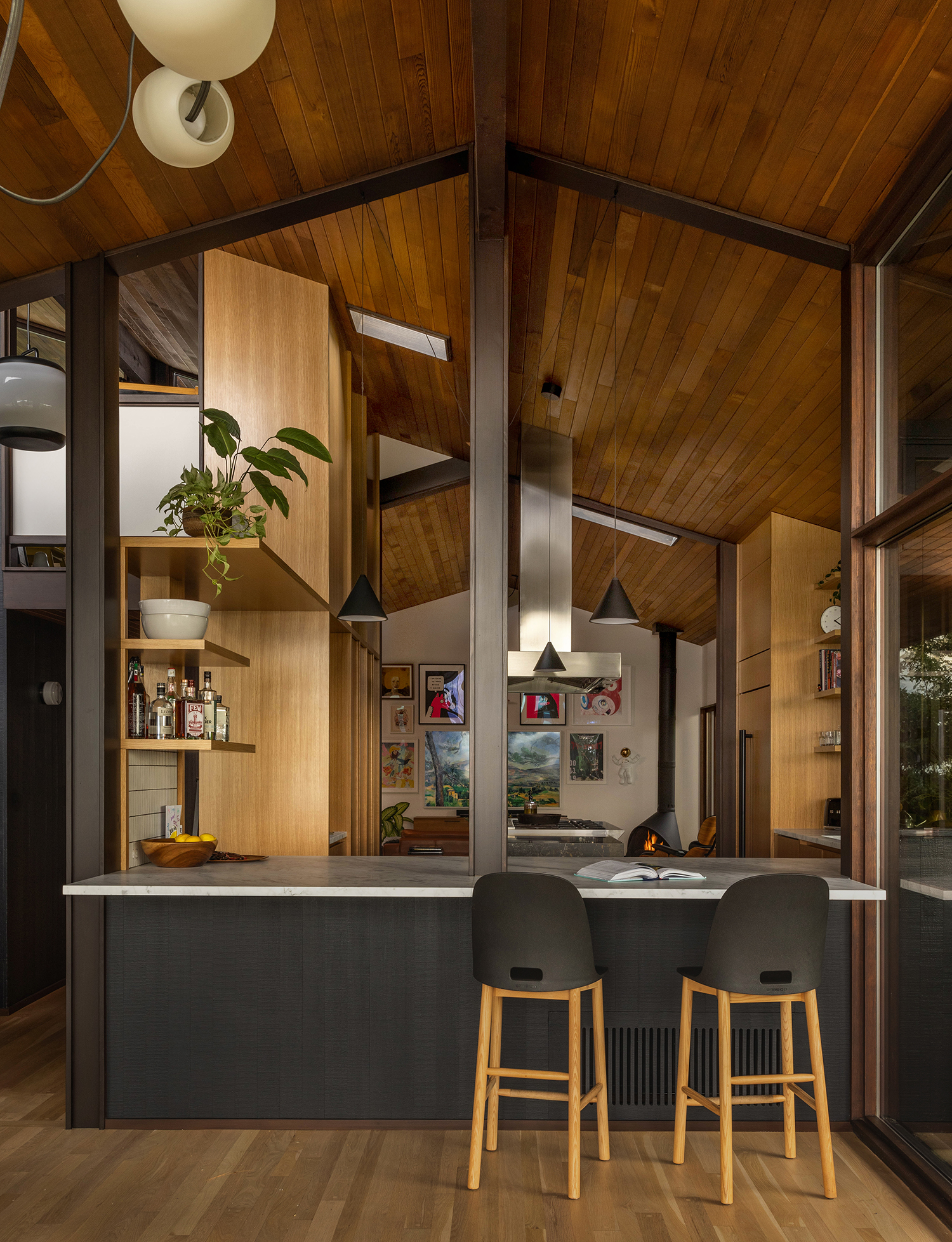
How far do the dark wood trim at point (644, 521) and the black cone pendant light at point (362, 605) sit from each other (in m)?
3.00

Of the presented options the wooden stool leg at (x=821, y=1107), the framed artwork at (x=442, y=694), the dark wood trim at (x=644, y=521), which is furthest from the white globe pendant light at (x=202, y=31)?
the framed artwork at (x=442, y=694)

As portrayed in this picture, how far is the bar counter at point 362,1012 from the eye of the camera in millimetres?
3408

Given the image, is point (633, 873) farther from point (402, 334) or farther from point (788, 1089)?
point (402, 334)

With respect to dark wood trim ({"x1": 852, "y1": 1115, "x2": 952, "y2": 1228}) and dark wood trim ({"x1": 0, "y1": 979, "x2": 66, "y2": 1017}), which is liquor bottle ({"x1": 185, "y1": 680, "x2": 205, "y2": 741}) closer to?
dark wood trim ({"x1": 0, "y1": 979, "x2": 66, "y2": 1017})

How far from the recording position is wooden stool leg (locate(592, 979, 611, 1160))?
10.2 feet

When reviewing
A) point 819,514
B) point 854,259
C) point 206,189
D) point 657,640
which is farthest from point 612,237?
point 657,640

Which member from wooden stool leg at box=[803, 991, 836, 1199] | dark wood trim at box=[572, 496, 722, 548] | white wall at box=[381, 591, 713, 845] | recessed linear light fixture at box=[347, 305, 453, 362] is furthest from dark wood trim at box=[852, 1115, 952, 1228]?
white wall at box=[381, 591, 713, 845]

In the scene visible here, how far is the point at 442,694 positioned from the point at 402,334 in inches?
249

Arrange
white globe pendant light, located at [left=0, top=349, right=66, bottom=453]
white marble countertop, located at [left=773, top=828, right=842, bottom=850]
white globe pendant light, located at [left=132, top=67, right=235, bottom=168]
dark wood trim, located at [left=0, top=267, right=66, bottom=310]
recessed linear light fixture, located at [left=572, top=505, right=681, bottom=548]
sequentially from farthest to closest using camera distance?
recessed linear light fixture, located at [left=572, top=505, right=681, bottom=548], white marble countertop, located at [left=773, top=828, right=842, bottom=850], white globe pendant light, located at [left=0, top=349, right=66, bottom=453], dark wood trim, located at [left=0, top=267, right=66, bottom=310], white globe pendant light, located at [left=132, top=67, right=235, bottom=168]

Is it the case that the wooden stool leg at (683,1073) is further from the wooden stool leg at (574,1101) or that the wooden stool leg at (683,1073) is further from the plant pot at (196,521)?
the plant pot at (196,521)

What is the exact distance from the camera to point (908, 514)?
10.1 ft

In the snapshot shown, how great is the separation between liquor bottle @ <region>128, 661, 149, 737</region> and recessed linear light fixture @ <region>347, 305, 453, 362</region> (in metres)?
2.68

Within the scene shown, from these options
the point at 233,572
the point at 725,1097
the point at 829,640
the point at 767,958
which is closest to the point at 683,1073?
the point at 725,1097

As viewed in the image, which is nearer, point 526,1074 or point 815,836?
point 526,1074
